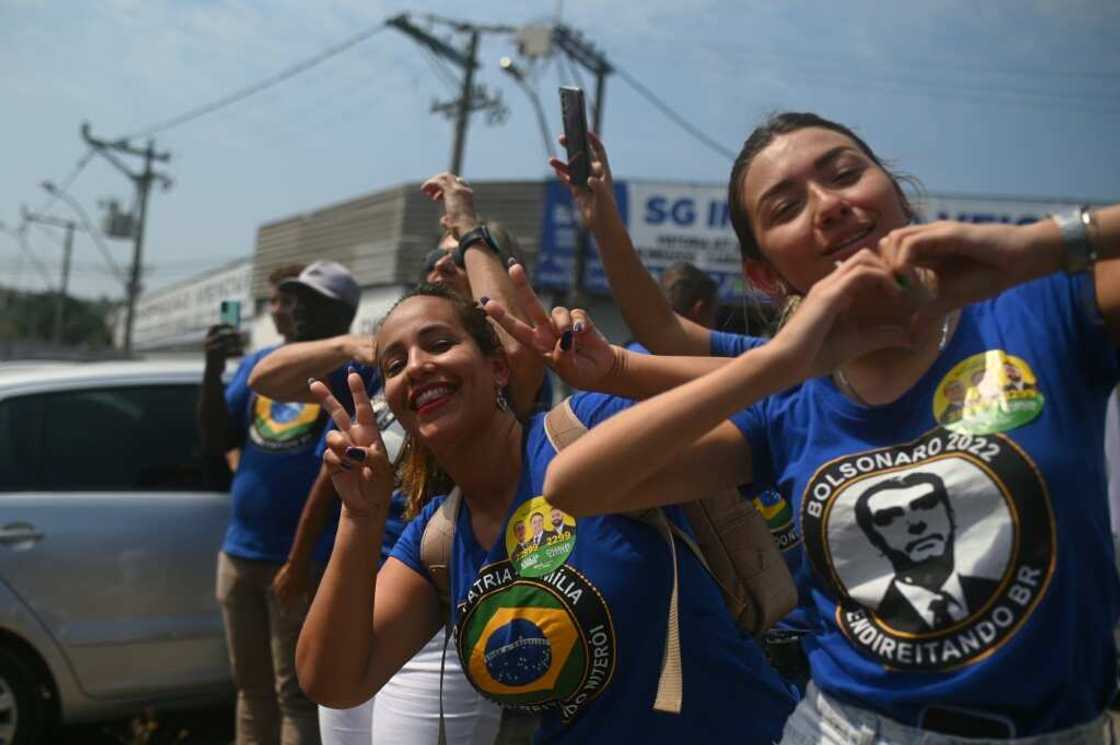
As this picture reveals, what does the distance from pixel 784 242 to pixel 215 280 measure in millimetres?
31033

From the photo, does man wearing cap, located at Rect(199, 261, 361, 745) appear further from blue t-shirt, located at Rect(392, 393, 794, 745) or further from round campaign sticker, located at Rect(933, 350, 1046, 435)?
round campaign sticker, located at Rect(933, 350, 1046, 435)

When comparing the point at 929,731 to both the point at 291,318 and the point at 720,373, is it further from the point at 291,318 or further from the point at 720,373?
the point at 291,318

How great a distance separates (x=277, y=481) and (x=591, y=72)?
46.5ft

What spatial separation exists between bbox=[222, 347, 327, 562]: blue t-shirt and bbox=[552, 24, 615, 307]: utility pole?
1195cm

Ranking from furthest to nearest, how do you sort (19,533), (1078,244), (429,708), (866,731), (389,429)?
1. (19,533)
2. (389,429)
3. (429,708)
4. (866,731)
5. (1078,244)

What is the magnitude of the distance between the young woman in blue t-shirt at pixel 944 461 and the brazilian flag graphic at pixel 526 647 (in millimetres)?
466

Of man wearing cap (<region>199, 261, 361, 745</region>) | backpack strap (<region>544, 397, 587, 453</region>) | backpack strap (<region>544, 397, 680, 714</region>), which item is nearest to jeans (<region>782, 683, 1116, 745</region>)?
backpack strap (<region>544, 397, 680, 714</region>)

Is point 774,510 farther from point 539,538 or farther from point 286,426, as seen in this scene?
point 286,426

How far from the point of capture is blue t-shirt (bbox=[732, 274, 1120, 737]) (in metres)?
1.16

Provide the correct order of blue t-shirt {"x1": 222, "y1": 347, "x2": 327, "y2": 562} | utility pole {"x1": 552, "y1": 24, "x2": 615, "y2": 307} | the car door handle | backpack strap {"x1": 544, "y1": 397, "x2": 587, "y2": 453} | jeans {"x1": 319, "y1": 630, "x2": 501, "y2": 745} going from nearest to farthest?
backpack strap {"x1": 544, "y1": 397, "x2": 587, "y2": 453}, jeans {"x1": 319, "y1": 630, "x2": 501, "y2": 745}, blue t-shirt {"x1": 222, "y1": 347, "x2": 327, "y2": 562}, the car door handle, utility pole {"x1": 552, "y1": 24, "x2": 615, "y2": 307}

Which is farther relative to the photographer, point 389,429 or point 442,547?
point 389,429

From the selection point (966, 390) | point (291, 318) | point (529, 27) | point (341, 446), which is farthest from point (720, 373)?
point (529, 27)

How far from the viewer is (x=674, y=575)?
5.89 ft

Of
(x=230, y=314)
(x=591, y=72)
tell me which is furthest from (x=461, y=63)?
(x=230, y=314)
